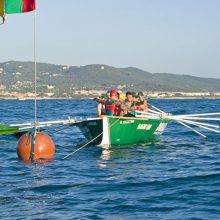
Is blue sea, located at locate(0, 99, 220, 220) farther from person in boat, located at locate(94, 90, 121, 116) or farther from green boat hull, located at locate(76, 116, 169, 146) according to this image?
person in boat, located at locate(94, 90, 121, 116)

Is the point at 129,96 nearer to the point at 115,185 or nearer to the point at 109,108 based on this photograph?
the point at 109,108

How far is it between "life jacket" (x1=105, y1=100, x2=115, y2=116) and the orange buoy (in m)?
5.31

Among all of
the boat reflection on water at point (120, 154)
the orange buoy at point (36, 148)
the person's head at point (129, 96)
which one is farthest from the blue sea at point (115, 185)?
the person's head at point (129, 96)

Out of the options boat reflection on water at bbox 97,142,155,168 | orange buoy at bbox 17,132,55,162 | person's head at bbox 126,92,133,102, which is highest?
person's head at bbox 126,92,133,102

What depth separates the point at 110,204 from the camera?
1206cm

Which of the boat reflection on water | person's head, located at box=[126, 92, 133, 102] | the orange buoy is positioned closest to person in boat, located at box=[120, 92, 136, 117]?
person's head, located at box=[126, 92, 133, 102]

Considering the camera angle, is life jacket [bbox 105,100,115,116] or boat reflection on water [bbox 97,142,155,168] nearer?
boat reflection on water [bbox 97,142,155,168]

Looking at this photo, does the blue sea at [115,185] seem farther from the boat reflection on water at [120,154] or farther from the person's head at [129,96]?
the person's head at [129,96]

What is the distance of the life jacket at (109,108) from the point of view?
22.0m

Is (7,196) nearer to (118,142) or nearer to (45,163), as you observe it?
(45,163)

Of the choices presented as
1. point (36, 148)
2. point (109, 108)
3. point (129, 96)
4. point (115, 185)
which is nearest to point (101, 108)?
point (109, 108)

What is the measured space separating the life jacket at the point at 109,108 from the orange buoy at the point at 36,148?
531 centimetres

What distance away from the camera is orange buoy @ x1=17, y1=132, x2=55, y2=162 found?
54.5 ft

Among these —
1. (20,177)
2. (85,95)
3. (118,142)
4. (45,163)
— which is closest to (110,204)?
(20,177)
